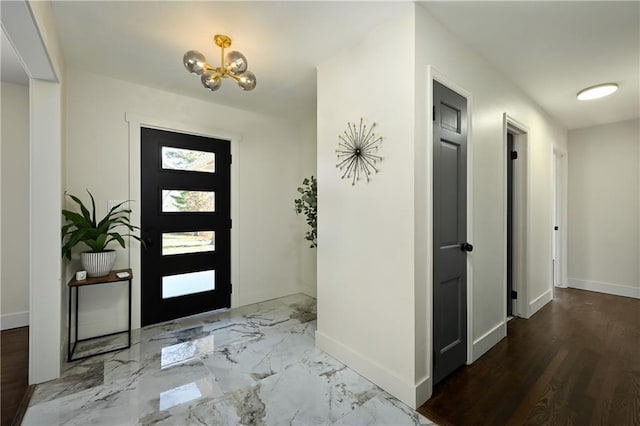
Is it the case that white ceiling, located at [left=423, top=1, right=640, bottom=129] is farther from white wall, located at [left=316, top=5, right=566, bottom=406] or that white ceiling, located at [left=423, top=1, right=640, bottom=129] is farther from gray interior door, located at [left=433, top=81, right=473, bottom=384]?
gray interior door, located at [left=433, top=81, right=473, bottom=384]

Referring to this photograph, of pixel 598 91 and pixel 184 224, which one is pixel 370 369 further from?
pixel 598 91

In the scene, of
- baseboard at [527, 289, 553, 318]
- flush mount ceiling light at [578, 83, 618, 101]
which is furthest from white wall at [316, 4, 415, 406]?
flush mount ceiling light at [578, 83, 618, 101]

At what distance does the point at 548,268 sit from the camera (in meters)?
Answer: 3.85

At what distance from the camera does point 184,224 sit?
3342 millimetres

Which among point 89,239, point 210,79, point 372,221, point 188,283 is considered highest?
point 210,79

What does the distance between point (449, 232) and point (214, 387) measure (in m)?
2.06

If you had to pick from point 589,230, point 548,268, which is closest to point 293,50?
point 548,268

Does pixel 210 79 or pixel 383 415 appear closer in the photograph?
pixel 383 415

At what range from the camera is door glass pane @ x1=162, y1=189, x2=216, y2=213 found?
3230 millimetres

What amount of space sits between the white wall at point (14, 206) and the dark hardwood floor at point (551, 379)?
4138mm

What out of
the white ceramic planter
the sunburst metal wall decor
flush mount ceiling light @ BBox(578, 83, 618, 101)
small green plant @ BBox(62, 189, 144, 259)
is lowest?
the white ceramic planter

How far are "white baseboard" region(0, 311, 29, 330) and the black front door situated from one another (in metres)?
1.31

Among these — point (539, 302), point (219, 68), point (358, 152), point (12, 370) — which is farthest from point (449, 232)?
point (12, 370)

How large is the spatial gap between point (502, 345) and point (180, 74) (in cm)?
408
